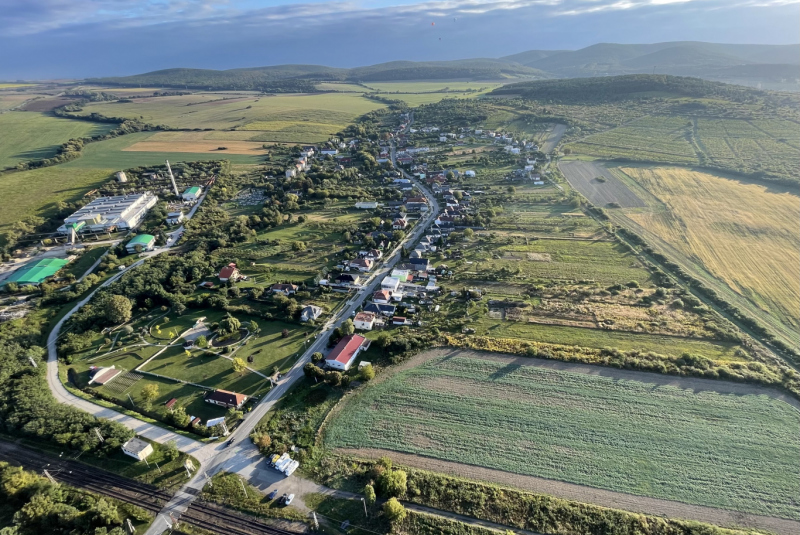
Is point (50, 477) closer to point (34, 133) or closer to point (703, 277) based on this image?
point (703, 277)

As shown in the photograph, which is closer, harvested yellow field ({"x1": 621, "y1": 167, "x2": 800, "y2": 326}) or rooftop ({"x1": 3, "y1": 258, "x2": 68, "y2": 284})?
harvested yellow field ({"x1": 621, "y1": 167, "x2": 800, "y2": 326})

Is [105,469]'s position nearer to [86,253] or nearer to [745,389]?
[86,253]

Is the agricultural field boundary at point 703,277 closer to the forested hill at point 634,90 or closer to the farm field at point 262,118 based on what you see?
the forested hill at point 634,90

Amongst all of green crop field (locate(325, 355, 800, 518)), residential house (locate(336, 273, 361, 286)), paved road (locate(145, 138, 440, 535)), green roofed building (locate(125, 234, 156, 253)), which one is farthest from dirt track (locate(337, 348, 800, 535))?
green roofed building (locate(125, 234, 156, 253))

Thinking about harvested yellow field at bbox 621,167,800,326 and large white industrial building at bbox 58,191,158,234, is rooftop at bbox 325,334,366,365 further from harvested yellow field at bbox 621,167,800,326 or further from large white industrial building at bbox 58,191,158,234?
large white industrial building at bbox 58,191,158,234


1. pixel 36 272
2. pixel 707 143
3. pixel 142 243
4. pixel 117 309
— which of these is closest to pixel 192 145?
pixel 142 243

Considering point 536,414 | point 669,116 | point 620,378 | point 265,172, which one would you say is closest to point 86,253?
point 265,172

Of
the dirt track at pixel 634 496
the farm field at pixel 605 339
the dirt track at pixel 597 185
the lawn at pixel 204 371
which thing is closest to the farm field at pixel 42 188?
the lawn at pixel 204 371
